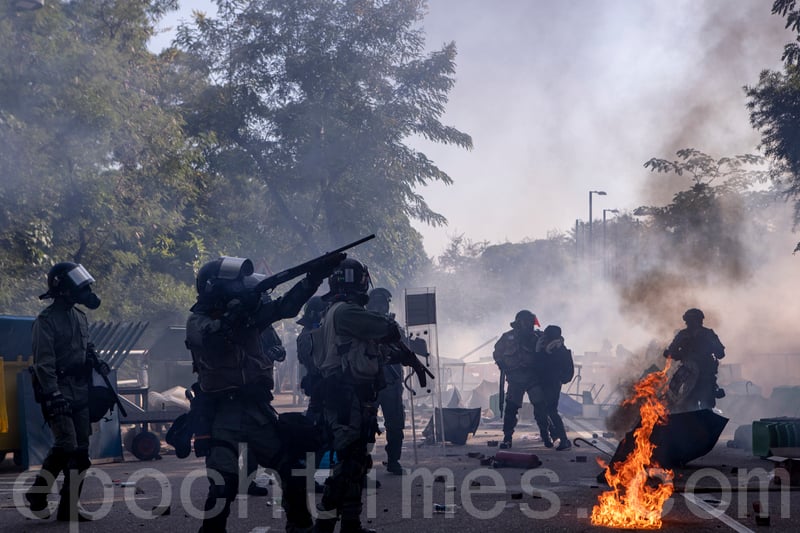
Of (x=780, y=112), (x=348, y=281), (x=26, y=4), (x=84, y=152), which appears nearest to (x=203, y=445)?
(x=348, y=281)

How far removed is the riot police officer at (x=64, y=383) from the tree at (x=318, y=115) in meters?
23.8

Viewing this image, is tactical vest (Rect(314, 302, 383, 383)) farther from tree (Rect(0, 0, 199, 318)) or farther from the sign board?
tree (Rect(0, 0, 199, 318))

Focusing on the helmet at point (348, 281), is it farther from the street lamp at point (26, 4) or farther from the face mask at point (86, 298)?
the street lamp at point (26, 4)

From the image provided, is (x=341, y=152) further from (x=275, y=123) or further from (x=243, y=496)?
(x=243, y=496)

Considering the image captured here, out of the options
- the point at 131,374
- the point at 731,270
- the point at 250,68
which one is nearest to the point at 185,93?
the point at 250,68

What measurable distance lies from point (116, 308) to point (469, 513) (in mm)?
16718

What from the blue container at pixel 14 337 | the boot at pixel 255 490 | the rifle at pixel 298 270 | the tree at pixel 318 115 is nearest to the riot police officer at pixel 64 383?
the boot at pixel 255 490

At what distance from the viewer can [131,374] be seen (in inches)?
1084

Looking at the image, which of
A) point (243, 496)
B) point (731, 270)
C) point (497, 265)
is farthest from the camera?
point (497, 265)

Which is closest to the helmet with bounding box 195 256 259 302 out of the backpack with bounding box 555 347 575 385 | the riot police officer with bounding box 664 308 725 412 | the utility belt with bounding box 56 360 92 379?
the utility belt with bounding box 56 360 92 379

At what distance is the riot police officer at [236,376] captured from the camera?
556 centimetres

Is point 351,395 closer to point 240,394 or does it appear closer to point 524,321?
point 240,394

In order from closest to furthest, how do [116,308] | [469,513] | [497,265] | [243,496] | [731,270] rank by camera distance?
[469,513] → [243,496] → [116,308] → [731,270] → [497,265]

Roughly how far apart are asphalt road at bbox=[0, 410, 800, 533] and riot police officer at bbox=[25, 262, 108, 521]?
0.29 metres
